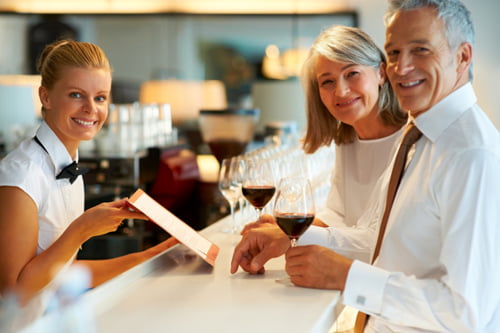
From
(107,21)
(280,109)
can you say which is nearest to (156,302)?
(280,109)

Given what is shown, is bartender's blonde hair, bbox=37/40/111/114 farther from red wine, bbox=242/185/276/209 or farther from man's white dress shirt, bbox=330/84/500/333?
man's white dress shirt, bbox=330/84/500/333

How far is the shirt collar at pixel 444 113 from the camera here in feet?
4.91

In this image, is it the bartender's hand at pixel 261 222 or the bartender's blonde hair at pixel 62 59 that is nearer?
the bartender's blonde hair at pixel 62 59

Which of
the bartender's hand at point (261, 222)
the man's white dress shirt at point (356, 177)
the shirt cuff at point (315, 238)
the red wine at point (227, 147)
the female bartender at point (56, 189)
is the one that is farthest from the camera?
the red wine at point (227, 147)

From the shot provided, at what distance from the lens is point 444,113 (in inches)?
59.6

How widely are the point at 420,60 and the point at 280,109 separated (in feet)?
18.4

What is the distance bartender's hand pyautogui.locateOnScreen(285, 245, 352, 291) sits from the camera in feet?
4.96

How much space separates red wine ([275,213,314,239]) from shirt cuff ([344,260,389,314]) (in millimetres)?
173

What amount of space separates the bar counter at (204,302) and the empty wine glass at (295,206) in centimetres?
17

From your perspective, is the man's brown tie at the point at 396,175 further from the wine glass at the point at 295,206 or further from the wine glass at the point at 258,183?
the wine glass at the point at 258,183

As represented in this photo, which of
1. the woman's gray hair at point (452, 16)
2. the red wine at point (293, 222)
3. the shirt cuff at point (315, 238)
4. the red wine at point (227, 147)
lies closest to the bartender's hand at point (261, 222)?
the shirt cuff at point (315, 238)

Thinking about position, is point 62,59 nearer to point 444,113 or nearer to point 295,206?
point 295,206

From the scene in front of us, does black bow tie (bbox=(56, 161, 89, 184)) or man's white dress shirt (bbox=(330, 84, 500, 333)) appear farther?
black bow tie (bbox=(56, 161, 89, 184))

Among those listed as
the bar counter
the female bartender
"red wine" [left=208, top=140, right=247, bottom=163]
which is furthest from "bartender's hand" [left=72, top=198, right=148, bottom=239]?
"red wine" [left=208, top=140, right=247, bottom=163]
